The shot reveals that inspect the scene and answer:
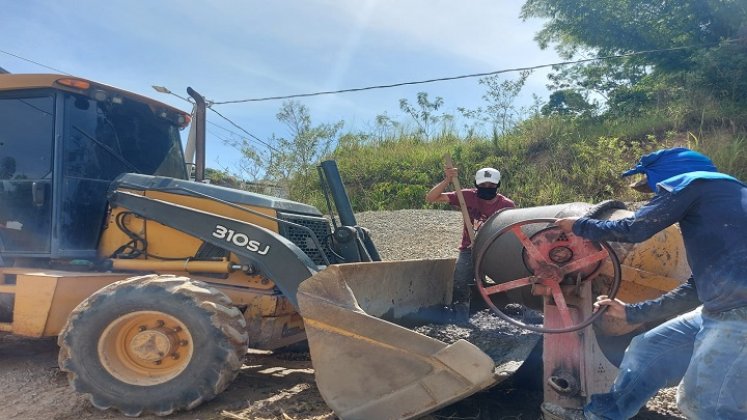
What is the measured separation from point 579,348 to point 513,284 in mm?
504

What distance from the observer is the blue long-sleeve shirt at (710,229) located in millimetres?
2504

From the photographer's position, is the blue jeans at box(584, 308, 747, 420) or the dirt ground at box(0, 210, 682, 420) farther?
the dirt ground at box(0, 210, 682, 420)

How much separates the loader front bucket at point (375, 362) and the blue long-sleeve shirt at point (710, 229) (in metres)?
1.02

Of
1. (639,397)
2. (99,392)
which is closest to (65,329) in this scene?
(99,392)

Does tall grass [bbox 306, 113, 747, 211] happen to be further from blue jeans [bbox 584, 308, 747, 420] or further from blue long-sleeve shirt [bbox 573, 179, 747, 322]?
blue long-sleeve shirt [bbox 573, 179, 747, 322]

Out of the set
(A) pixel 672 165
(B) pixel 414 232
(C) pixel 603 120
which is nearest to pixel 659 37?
(C) pixel 603 120

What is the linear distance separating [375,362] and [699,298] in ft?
5.38

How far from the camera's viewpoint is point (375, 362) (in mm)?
3166

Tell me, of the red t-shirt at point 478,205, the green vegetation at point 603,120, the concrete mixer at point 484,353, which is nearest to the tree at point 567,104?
the green vegetation at point 603,120

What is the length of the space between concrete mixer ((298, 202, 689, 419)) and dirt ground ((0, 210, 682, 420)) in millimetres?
377

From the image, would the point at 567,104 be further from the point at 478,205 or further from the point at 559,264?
the point at 559,264

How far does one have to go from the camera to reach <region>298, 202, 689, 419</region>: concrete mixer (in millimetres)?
3055

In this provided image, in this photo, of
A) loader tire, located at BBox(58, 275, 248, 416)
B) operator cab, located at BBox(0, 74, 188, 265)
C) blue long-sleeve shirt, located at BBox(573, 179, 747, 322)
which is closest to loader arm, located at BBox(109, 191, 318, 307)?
operator cab, located at BBox(0, 74, 188, 265)

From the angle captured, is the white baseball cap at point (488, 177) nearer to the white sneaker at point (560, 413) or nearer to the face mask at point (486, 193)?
the face mask at point (486, 193)
